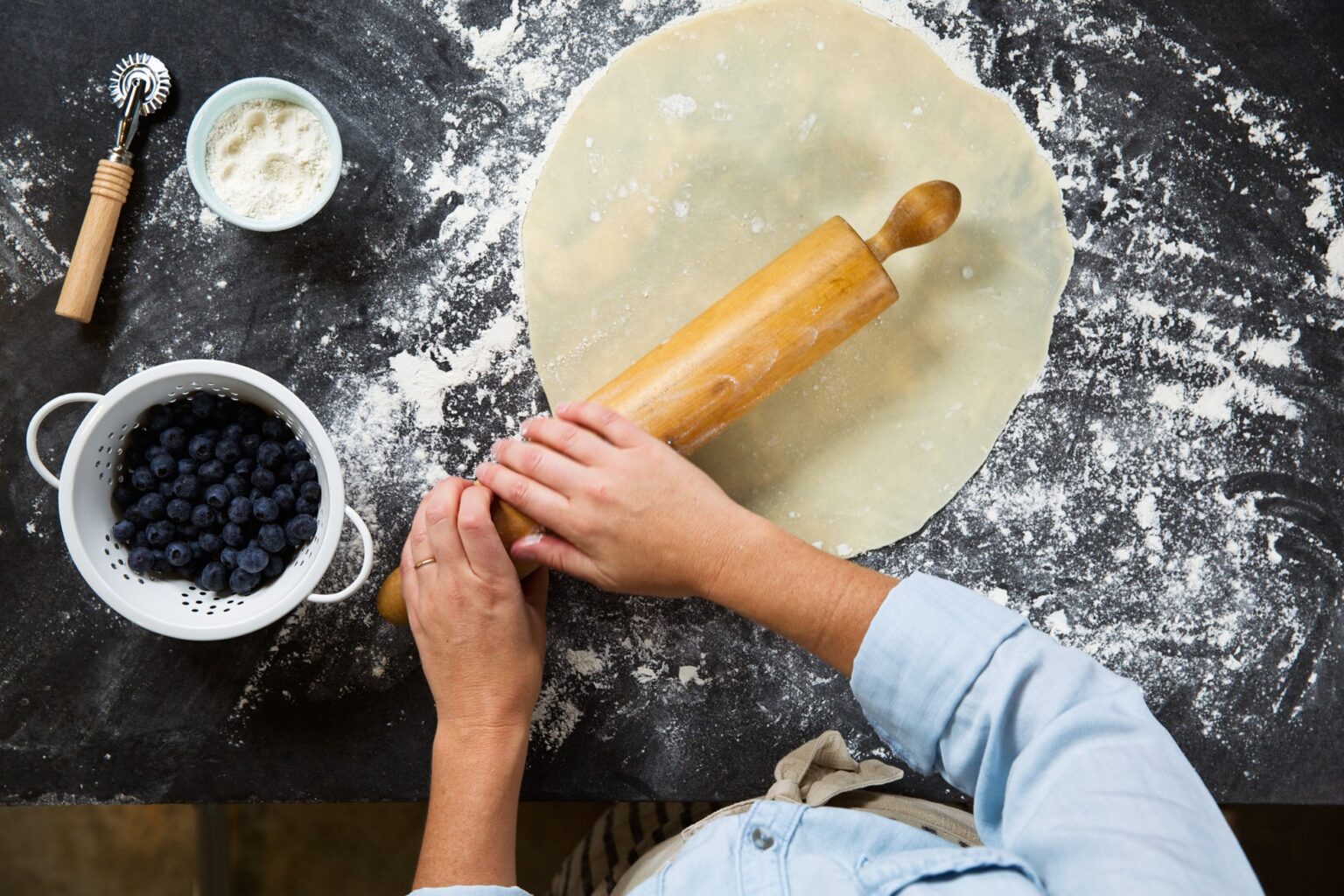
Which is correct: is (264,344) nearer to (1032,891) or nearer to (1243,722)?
(1032,891)

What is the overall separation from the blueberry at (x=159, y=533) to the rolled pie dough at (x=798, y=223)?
47 centimetres

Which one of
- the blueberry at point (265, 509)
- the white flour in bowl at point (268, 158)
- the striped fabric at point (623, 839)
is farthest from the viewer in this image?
the striped fabric at point (623, 839)

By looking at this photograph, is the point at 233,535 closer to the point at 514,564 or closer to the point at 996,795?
the point at 514,564

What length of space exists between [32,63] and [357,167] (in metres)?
0.44

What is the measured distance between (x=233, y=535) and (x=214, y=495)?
5 centimetres

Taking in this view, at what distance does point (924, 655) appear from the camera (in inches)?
35.6

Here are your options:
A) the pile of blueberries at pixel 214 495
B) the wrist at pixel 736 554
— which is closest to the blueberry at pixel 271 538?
the pile of blueberries at pixel 214 495

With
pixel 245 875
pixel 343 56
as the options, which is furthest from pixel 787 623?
pixel 245 875

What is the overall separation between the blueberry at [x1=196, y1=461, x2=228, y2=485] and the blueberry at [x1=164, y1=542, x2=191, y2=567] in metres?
0.08

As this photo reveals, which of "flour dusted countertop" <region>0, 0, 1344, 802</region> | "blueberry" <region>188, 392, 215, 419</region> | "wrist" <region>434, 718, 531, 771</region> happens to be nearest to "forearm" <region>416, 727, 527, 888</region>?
"wrist" <region>434, 718, 531, 771</region>

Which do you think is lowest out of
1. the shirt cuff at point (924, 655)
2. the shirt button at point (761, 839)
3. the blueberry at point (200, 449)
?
the blueberry at point (200, 449)

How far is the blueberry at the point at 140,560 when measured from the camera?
992mm

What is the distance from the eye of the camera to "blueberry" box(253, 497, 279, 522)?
1.00m

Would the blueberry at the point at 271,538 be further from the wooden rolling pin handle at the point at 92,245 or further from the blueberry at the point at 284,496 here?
the wooden rolling pin handle at the point at 92,245
